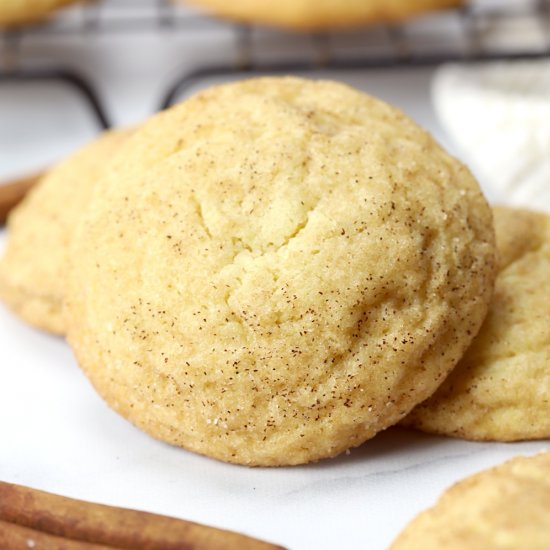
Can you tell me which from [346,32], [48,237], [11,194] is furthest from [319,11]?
[48,237]

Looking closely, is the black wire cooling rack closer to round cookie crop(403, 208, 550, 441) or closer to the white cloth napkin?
the white cloth napkin

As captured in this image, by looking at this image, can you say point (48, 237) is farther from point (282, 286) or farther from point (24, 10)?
point (24, 10)

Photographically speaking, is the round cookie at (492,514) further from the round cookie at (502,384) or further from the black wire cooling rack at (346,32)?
the black wire cooling rack at (346,32)

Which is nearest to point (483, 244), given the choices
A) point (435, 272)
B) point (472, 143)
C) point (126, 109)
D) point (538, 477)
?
point (435, 272)

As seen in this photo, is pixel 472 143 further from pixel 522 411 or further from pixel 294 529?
pixel 294 529

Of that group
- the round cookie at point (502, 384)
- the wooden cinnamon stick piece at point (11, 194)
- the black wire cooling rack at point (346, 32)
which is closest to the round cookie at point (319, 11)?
the black wire cooling rack at point (346, 32)
